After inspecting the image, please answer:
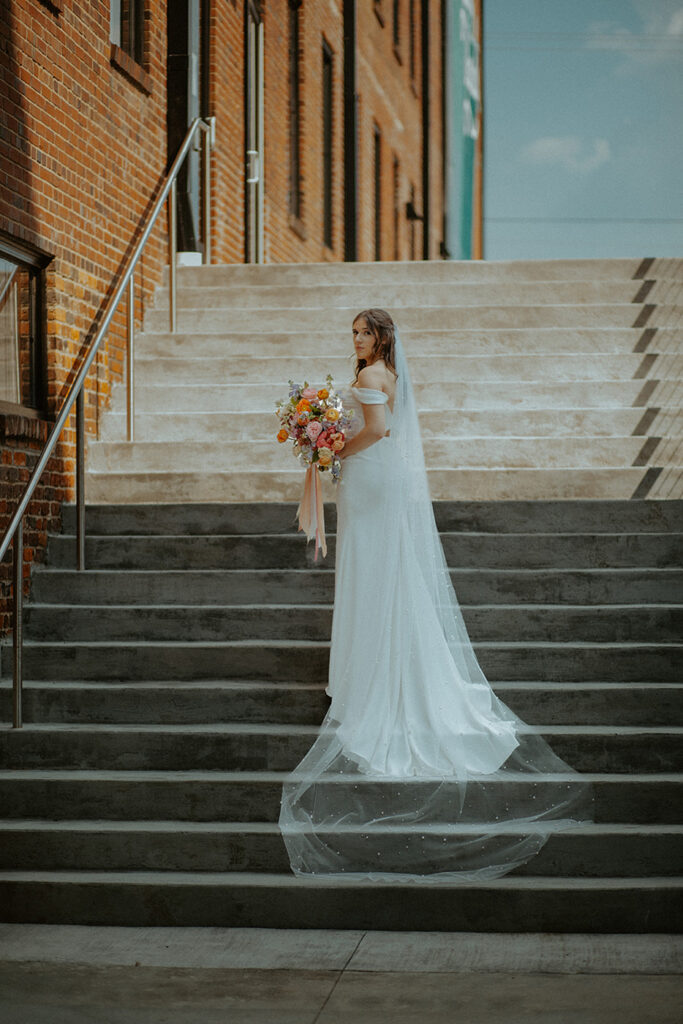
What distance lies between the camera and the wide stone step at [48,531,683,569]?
25.6 feet

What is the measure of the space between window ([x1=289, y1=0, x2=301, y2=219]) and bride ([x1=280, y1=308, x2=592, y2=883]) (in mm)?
10222

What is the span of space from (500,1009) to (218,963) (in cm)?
117

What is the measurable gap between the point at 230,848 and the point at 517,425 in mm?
4099

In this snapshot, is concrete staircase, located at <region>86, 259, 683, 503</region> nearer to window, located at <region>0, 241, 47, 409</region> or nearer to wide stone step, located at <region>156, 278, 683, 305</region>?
wide stone step, located at <region>156, 278, 683, 305</region>

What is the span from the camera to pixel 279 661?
7.15 m

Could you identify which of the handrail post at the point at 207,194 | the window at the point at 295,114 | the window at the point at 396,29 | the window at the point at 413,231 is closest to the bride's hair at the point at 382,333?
the handrail post at the point at 207,194

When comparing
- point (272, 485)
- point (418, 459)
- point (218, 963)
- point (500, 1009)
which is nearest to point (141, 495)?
point (272, 485)

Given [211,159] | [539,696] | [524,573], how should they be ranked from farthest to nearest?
[211,159], [524,573], [539,696]

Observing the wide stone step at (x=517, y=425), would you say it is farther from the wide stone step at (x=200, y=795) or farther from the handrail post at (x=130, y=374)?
the wide stone step at (x=200, y=795)

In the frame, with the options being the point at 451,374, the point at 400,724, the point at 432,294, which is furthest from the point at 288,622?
the point at 432,294

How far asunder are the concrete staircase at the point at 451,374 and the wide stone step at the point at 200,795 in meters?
2.55

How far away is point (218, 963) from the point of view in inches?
213

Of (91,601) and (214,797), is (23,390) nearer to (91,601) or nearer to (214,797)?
(91,601)

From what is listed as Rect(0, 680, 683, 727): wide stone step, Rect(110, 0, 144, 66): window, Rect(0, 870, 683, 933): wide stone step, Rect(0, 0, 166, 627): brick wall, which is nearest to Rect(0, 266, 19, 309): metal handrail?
Rect(0, 0, 166, 627): brick wall
